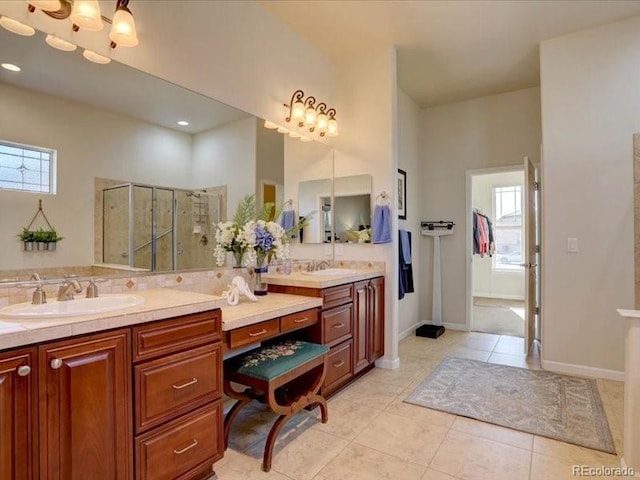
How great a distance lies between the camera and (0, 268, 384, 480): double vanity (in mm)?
1132

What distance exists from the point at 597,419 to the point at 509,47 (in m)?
3.22

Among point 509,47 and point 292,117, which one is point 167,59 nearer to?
point 292,117

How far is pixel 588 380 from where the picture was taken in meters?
2.99

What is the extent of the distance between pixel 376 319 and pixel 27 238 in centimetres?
258

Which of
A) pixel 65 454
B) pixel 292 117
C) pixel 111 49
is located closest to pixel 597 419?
pixel 65 454

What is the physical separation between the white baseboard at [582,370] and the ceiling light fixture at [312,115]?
2978 mm

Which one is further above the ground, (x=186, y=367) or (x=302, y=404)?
(x=186, y=367)

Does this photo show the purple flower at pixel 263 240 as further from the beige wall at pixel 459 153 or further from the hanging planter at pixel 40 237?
the beige wall at pixel 459 153

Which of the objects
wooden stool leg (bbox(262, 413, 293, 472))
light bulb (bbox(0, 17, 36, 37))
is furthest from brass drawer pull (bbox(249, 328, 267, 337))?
light bulb (bbox(0, 17, 36, 37))

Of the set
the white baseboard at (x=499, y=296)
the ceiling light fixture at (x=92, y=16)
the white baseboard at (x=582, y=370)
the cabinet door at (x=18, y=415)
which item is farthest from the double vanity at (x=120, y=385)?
the white baseboard at (x=499, y=296)

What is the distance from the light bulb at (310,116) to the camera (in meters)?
3.24

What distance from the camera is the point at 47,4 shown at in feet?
5.18

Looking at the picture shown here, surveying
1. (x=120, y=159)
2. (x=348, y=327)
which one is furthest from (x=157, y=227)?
(x=348, y=327)

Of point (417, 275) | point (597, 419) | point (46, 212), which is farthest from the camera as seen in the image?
point (417, 275)
